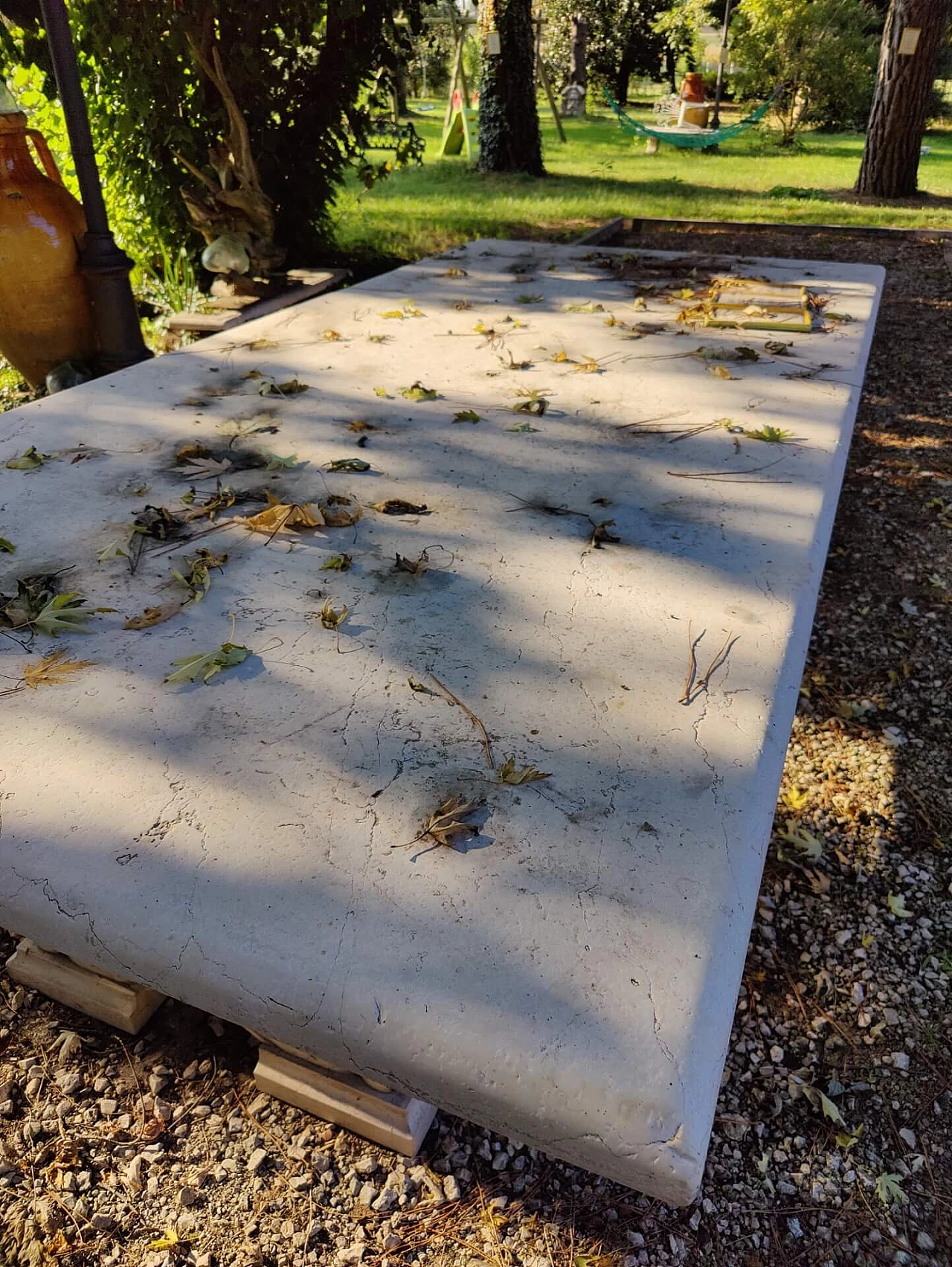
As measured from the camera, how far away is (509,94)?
9266 mm

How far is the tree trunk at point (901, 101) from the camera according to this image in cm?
786

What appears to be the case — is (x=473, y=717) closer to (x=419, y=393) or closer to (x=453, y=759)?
(x=453, y=759)

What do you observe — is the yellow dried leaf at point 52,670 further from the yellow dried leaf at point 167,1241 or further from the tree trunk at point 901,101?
the tree trunk at point 901,101

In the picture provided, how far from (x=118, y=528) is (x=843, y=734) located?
187cm

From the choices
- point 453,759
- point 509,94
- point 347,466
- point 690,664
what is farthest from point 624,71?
point 453,759

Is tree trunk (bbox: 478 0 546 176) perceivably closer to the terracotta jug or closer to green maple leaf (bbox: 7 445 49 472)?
the terracotta jug

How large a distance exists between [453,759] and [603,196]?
828 centimetres

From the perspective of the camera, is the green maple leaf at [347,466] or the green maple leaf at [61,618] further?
the green maple leaf at [347,466]

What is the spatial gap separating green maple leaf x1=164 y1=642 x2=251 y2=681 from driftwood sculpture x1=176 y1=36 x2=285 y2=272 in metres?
3.84

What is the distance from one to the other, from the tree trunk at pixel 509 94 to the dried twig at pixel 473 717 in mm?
8897

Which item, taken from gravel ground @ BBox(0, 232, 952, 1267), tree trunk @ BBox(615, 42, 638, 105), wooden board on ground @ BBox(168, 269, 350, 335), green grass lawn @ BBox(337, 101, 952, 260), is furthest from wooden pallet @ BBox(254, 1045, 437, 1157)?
tree trunk @ BBox(615, 42, 638, 105)

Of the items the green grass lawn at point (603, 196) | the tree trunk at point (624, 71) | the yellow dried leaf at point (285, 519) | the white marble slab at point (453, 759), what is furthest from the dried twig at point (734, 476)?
the tree trunk at point (624, 71)

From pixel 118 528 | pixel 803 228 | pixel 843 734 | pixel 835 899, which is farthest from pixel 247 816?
pixel 803 228

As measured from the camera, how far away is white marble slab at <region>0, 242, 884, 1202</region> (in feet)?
3.67
